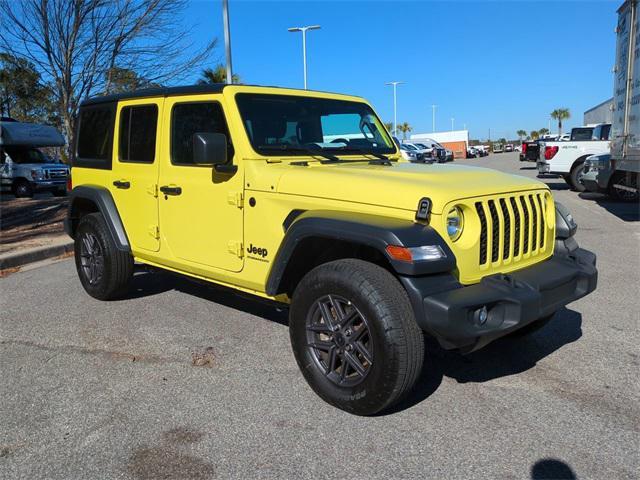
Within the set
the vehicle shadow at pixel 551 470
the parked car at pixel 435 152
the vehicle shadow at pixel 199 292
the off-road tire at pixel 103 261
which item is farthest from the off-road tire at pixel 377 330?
the parked car at pixel 435 152

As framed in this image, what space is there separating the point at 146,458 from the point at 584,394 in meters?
2.55

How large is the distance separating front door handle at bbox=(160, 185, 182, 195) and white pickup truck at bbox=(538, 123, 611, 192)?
14.1 metres

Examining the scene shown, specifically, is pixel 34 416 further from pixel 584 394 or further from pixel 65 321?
pixel 584 394

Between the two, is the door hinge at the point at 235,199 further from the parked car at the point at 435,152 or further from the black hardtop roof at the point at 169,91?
the parked car at the point at 435,152

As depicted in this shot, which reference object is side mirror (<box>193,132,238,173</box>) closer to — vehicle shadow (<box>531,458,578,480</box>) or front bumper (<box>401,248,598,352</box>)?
front bumper (<box>401,248,598,352</box>)

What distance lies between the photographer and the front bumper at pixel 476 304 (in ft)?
8.99

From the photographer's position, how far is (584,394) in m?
3.40

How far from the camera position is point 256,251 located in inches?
147

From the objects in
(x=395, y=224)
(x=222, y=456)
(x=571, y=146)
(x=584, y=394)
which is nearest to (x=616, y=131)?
(x=571, y=146)

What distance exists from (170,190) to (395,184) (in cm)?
201

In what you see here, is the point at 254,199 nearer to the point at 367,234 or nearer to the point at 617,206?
the point at 367,234

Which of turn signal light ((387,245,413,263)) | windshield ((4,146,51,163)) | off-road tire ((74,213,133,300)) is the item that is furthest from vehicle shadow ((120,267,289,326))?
windshield ((4,146,51,163))

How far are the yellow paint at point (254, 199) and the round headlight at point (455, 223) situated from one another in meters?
0.03

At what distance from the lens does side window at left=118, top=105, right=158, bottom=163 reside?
15.3 feet
